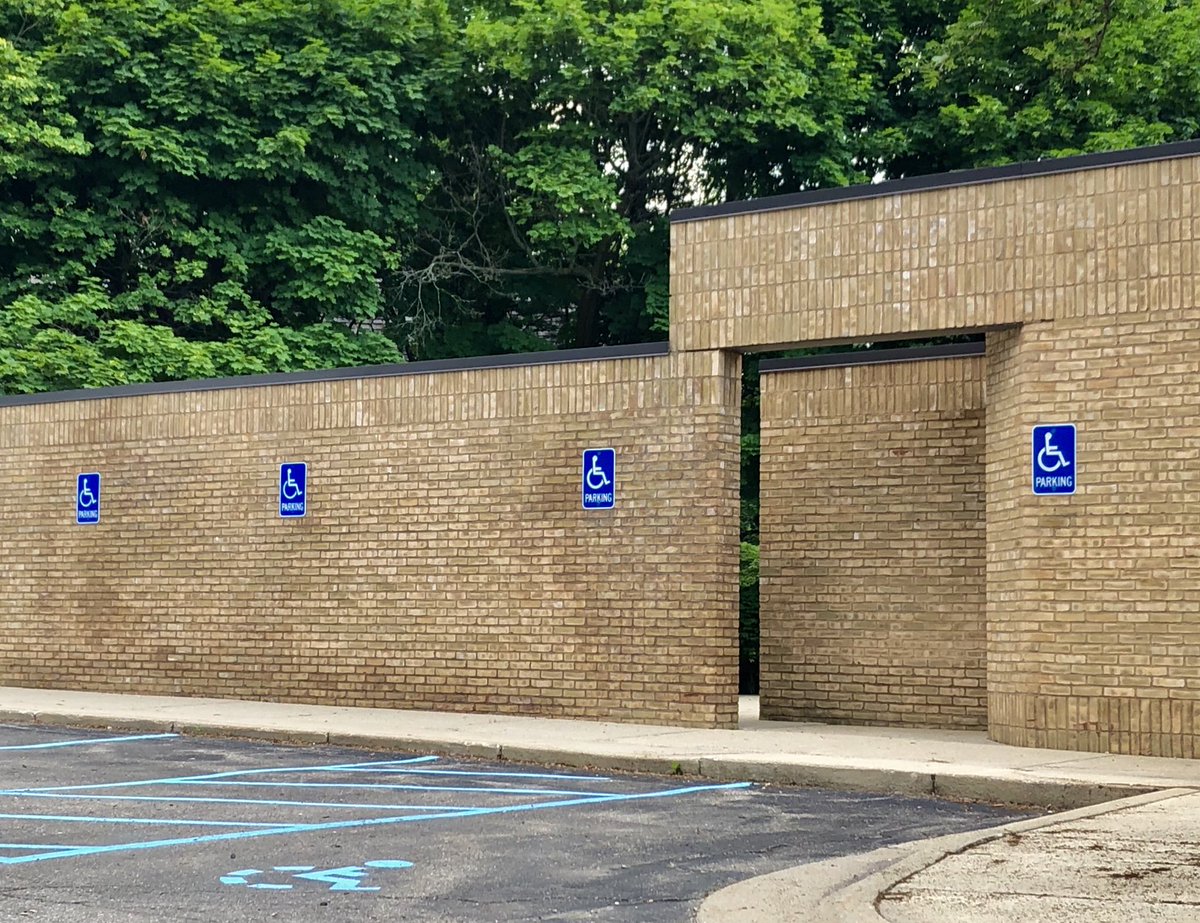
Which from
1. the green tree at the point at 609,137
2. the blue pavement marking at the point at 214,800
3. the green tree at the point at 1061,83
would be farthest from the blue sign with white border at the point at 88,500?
the green tree at the point at 1061,83

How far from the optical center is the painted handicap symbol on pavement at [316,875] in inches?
307

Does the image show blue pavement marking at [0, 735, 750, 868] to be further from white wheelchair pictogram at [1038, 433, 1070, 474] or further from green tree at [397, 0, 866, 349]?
green tree at [397, 0, 866, 349]

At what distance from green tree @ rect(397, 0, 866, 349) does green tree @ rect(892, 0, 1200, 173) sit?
213 cm

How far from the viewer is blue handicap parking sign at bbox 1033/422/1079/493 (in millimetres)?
13156

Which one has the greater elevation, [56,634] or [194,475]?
[194,475]

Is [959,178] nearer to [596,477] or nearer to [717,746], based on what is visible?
[596,477]

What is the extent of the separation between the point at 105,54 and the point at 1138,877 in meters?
25.6

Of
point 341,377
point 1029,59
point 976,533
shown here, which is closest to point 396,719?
point 341,377

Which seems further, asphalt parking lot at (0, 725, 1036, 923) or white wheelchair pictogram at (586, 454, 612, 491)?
white wheelchair pictogram at (586, 454, 612, 491)

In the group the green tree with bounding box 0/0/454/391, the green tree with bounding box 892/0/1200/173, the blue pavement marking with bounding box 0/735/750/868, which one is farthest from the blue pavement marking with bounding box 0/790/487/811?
the green tree with bounding box 892/0/1200/173

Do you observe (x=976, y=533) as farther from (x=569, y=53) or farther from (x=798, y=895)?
(x=569, y=53)

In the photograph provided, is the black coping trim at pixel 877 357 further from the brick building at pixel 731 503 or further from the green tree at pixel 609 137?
the green tree at pixel 609 137

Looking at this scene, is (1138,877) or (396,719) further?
(396,719)

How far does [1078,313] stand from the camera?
43.6ft
